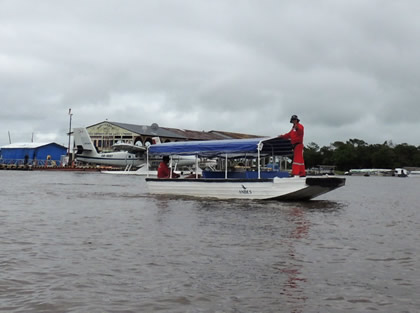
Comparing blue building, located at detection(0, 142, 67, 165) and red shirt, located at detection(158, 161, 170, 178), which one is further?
blue building, located at detection(0, 142, 67, 165)

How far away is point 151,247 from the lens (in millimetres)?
8352

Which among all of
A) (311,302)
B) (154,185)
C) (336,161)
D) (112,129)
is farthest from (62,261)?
(336,161)

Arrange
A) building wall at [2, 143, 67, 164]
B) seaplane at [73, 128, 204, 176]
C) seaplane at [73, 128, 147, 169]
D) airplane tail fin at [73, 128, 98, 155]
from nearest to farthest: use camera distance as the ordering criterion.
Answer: seaplane at [73, 128, 204, 176] → seaplane at [73, 128, 147, 169] → airplane tail fin at [73, 128, 98, 155] → building wall at [2, 143, 67, 164]

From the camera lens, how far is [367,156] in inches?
4921

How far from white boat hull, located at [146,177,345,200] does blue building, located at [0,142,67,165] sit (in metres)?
66.8

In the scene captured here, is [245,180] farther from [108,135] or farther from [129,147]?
[108,135]

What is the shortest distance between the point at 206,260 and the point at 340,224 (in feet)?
19.0

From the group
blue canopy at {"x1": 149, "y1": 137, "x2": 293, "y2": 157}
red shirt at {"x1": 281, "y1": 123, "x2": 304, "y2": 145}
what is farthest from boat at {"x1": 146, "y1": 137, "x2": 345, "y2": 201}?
red shirt at {"x1": 281, "y1": 123, "x2": 304, "y2": 145}

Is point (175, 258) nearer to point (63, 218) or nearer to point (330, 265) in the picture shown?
point (330, 265)

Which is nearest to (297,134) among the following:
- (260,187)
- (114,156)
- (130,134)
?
(260,187)

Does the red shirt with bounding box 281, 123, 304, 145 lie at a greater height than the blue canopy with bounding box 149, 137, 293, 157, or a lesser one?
greater

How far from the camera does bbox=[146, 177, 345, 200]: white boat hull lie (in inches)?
681

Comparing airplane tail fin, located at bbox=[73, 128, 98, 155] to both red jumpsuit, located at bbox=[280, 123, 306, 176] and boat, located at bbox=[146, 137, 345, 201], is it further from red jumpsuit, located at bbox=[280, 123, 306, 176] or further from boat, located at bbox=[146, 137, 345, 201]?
red jumpsuit, located at bbox=[280, 123, 306, 176]

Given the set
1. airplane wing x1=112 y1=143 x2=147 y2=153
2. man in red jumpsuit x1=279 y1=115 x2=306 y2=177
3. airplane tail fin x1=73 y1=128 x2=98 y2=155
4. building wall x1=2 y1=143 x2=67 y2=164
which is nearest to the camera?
man in red jumpsuit x1=279 y1=115 x2=306 y2=177
